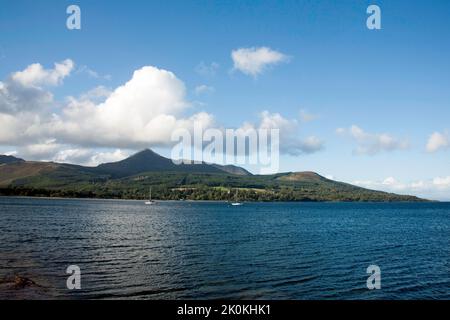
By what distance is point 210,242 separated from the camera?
64750 millimetres

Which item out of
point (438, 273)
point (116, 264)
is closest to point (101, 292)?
point (116, 264)

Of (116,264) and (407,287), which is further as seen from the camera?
(116,264)

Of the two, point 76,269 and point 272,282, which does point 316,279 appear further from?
point 76,269

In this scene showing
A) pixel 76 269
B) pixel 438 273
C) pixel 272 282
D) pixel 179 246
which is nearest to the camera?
pixel 272 282

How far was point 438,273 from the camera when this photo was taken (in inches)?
1677

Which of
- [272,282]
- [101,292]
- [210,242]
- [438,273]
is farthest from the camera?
[210,242]

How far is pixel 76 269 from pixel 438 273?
36.9 metres

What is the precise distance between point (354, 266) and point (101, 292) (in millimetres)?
27604
